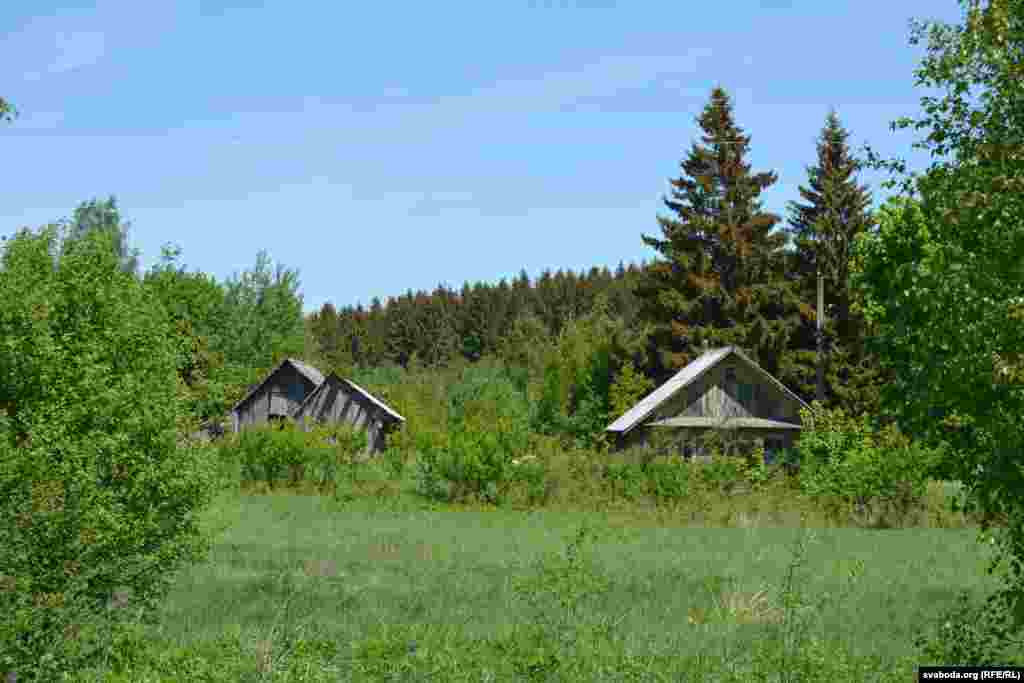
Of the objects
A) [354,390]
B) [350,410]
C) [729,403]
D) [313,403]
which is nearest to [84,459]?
[729,403]

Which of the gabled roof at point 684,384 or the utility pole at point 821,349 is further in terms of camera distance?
the utility pole at point 821,349

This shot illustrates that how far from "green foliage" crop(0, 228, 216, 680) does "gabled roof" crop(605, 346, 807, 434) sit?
3282cm

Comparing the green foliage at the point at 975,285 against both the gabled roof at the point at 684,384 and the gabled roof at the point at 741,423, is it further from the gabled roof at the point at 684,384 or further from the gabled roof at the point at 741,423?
the gabled roof at the point at 741,423

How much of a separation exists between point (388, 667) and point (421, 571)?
7476mm

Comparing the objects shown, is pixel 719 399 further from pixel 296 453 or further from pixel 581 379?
pixel 296 453

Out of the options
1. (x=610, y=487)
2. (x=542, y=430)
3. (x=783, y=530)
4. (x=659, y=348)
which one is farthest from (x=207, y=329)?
(x=783, y=530)

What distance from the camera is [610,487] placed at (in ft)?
99.7

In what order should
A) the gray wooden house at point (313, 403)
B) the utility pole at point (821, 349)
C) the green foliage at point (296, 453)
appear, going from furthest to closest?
the gray wooden house at point (313, 403), the utility pole at point (821, 349), the green foliage at point (296, 453)

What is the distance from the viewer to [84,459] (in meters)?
11.0

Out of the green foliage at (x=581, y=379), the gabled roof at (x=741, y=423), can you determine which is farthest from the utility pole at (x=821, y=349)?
the green foliage at (x=581, y=379)

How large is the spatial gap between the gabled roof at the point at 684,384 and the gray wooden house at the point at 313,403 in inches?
488

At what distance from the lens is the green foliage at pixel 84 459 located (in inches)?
387

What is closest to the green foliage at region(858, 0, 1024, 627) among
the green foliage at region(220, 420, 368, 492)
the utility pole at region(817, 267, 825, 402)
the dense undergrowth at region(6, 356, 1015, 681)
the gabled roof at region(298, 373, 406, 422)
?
the dense undergrowth at region(6, 356, 1015, 681)

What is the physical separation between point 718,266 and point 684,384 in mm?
12543
